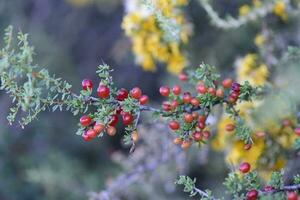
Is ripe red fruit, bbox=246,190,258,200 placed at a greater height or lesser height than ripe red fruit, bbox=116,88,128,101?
lesser

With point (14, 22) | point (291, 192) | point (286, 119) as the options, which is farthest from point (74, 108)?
point (14, 22)

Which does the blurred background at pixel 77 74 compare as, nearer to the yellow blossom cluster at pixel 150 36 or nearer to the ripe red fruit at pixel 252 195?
the yellow blossom cluster at pixel 150 36

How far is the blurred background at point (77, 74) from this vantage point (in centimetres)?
333

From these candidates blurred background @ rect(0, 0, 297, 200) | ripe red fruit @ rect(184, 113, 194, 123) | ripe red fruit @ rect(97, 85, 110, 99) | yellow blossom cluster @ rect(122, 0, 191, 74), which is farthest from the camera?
blurred background @ rect(0, 0, 297, 200)

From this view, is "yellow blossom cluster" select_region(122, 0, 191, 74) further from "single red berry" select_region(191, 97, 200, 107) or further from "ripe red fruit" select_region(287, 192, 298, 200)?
"ripe red fruit" select_region(287, 192, 298, 200)

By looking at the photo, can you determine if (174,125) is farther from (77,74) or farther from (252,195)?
(77,74)

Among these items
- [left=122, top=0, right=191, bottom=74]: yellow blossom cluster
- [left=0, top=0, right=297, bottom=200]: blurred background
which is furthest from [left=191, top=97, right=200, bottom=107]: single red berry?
[left=0, top=0, right=297, bottom=200]: blurred background

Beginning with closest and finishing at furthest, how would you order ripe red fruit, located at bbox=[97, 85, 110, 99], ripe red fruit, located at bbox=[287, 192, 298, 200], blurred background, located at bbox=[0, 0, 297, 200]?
ripe red fruit, located at bbox=[287, 192, 298, 200]
ripe red fruit, located at bbox=[97, 85, 110, 99]
blurred background, located at bbox=[0, 0, 297, 200]

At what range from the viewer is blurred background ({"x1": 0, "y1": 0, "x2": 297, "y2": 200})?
333 cm

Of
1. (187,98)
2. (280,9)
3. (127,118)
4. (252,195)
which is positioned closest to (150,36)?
(280,9)

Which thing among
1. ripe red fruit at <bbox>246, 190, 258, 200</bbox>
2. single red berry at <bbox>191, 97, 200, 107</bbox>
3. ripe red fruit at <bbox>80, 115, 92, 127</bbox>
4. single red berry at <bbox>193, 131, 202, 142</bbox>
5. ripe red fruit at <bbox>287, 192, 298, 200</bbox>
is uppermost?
single red berry at <bbox>191, 97, 200, 107</bbox>

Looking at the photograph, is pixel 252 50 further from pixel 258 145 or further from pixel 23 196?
pixel 23 196

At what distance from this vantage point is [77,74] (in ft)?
16.7

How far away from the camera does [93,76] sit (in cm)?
538
